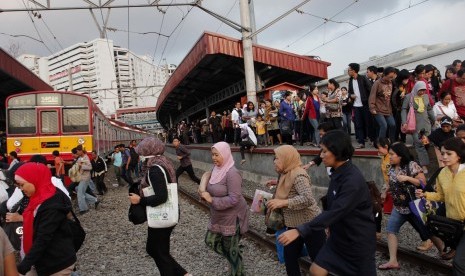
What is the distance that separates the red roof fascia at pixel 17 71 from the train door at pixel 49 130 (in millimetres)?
2345

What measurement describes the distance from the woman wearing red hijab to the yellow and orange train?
11.7 meters

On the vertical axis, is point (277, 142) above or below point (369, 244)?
above

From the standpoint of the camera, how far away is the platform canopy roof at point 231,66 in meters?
15.4

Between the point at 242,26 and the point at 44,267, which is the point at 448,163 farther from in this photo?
the point at 242,26

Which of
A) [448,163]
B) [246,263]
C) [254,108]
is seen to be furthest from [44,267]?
[254,108]

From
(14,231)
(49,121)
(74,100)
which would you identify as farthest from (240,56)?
(14,231)

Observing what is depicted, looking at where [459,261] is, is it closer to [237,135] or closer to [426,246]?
[426,246]

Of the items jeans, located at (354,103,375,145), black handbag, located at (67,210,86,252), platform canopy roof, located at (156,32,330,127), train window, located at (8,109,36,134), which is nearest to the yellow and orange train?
train window, located at (8,109,36,134)

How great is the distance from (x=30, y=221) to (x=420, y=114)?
272 inches

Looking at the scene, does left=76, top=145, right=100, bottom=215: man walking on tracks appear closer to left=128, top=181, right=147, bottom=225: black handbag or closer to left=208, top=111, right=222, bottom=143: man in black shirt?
left=128, top=181, right=147, bottom=225: black handbag

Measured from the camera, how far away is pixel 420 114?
8.05 metres

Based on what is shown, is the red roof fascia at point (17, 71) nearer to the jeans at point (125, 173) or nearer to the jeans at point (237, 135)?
the jeans at point (125, 173)

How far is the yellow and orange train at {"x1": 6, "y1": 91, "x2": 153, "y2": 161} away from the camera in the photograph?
14719 mm

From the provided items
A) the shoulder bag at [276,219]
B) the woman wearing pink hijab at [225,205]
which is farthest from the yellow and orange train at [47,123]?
the shoulder bag at [276,219]
